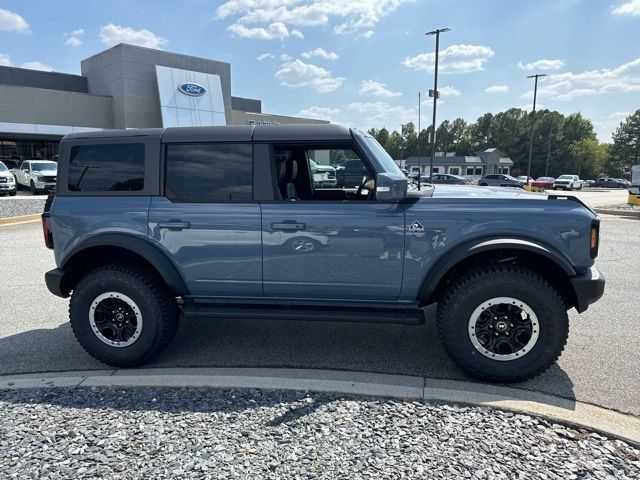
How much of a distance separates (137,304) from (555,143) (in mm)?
94680

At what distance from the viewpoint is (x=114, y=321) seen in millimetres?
3557

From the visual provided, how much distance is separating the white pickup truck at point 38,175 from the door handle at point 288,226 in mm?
20891

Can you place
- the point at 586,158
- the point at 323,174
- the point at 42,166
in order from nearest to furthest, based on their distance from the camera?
1. the point at 323,174
2. the point at 42,166
3. the point at 586,158

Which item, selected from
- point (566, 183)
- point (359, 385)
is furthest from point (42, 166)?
point (566, 183)

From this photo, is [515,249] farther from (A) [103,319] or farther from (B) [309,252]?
(A) [103,319]

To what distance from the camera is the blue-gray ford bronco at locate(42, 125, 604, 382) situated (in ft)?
10.2

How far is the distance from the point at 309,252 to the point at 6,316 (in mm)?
3856

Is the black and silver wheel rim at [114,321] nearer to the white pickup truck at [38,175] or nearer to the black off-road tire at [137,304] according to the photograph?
the black off-road tire at [137,304]

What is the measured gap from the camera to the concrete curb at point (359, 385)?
2.76 m

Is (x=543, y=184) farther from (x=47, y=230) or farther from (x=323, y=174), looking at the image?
(x=47, y=230)

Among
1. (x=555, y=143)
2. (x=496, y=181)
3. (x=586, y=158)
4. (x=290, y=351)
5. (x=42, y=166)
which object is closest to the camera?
(x=290, y=351)

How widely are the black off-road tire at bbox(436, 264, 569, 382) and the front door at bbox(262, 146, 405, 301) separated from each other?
48 centimetres

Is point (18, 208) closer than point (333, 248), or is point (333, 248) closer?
point (333, 248)

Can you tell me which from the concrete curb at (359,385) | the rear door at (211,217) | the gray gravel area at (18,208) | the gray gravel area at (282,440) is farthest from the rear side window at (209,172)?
the gray gravel area at (18,208)
